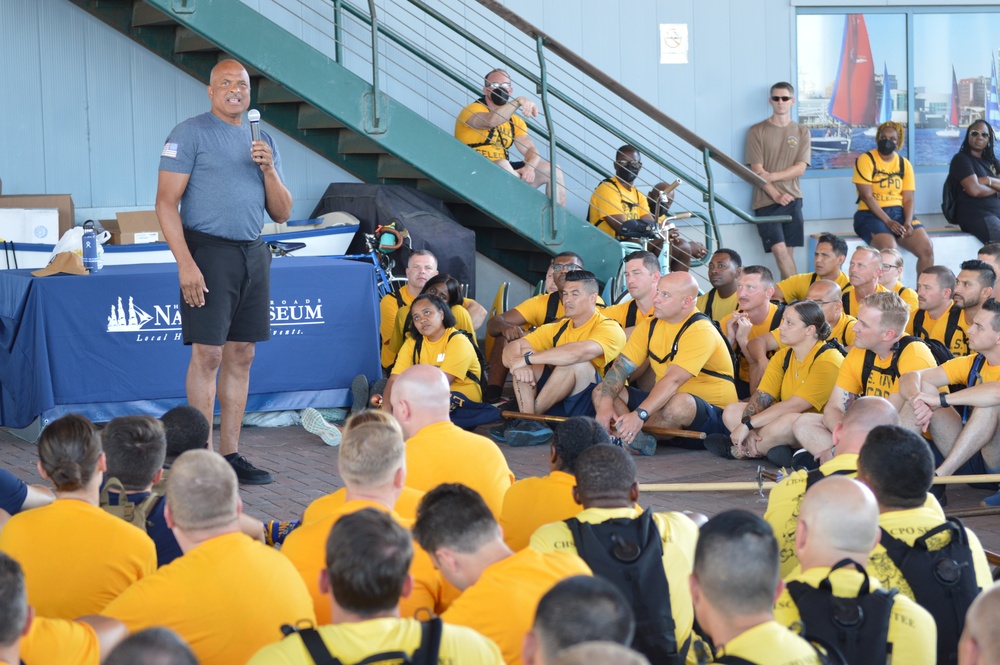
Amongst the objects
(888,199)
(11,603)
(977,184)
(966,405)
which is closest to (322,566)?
(11,603)

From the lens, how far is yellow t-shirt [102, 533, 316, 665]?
3.20m

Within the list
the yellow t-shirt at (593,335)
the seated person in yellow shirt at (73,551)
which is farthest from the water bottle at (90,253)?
the seated person in yellow shirt at (73,551)

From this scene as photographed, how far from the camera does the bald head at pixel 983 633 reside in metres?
2.56

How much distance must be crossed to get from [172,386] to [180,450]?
11.7 feet

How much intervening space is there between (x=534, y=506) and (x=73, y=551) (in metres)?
1.59

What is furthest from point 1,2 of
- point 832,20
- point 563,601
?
point 563,601

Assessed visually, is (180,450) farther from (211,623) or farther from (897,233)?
(897,233)

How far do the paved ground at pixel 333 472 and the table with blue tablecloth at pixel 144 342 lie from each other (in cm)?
35

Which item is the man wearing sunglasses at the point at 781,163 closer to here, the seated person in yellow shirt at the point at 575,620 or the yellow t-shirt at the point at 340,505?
the yellow t-shirt at the point at 340,505

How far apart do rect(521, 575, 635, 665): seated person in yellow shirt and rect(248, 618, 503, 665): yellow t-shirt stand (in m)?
0.32

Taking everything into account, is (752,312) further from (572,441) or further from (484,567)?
(484,567)

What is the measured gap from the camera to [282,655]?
279 centimetres

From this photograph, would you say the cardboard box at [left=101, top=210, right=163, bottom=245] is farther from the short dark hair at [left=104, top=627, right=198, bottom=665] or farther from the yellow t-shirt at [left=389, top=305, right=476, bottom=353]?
the short dark hair at [left=104, top=627, right=198, bottom=665]

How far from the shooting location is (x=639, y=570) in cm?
374
